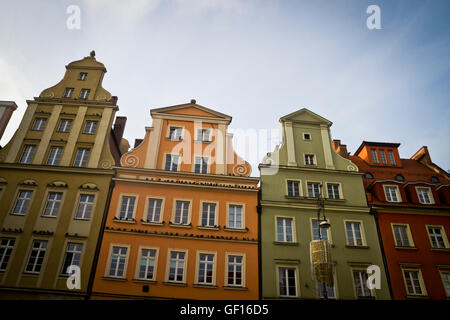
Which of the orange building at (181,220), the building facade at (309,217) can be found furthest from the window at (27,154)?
the building facade at (309,217)

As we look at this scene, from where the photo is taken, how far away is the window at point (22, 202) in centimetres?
2023

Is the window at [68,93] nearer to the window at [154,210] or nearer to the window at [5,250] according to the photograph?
the window at [154,210]

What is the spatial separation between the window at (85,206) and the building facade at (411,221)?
58.3 ft

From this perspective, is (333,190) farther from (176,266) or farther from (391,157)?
(176,266)

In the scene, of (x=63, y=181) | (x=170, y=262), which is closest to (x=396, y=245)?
(x=170, y=262)

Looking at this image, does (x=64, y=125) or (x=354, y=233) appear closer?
(x=354, y=233)

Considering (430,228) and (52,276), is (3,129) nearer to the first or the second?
(52,276)

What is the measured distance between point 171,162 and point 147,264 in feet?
21.9

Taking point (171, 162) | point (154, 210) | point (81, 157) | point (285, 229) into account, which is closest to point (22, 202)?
point (81, 157)

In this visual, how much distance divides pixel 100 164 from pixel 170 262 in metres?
7.87

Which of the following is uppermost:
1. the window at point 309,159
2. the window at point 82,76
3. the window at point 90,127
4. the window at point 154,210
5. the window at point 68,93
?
the window at point 82,76

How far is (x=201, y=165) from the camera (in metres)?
22.7

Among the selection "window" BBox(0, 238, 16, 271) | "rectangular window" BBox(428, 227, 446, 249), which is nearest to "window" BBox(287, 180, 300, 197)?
"rectangular window" BBox(428, 227, 446, 249)
